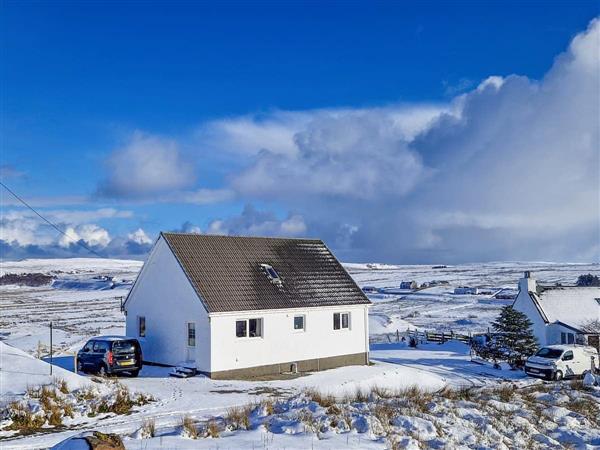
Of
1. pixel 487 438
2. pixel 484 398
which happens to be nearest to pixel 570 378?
pixel 484 398

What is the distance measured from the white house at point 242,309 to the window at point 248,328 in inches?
1.8

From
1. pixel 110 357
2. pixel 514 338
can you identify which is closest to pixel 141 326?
A: pixel 110 357

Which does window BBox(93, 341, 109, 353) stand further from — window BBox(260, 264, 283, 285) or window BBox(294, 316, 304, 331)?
window BBox(294, 316, 304, 331)

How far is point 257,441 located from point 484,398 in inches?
331

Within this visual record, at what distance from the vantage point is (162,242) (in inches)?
1256

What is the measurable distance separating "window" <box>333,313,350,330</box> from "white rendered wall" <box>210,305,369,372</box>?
0.22 meters

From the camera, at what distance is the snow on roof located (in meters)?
44.2

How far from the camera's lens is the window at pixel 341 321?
112ft

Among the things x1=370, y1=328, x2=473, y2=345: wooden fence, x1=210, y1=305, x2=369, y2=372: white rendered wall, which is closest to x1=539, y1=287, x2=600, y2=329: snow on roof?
x1=370, y1=328, x2=473, y2=345: wooden fence

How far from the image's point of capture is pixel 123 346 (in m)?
28.2

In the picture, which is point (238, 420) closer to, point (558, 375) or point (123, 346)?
point (123, 346)

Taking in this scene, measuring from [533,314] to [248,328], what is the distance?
23.7m

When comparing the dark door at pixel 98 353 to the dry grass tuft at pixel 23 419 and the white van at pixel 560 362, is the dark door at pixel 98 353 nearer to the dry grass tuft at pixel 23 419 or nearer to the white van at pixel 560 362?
the dry grass tuft at pixel 23 419

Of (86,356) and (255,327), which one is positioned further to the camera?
(255,327)
